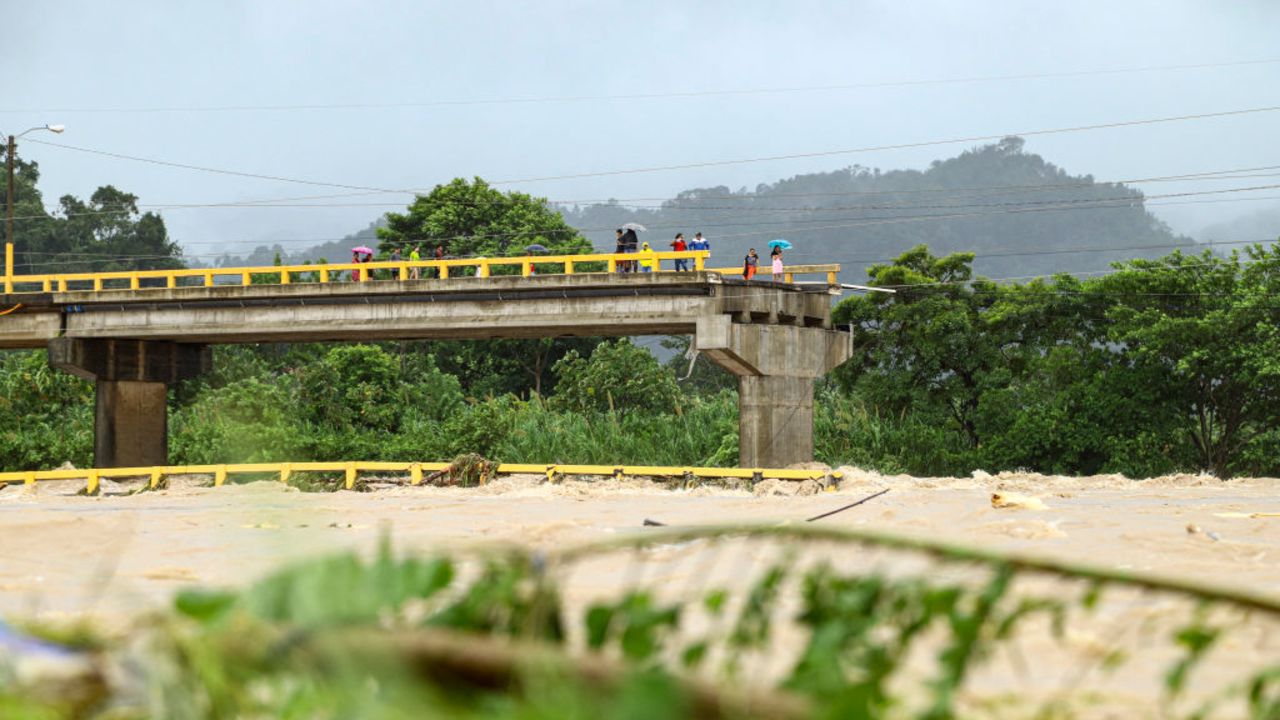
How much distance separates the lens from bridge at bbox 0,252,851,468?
27938 millimetres

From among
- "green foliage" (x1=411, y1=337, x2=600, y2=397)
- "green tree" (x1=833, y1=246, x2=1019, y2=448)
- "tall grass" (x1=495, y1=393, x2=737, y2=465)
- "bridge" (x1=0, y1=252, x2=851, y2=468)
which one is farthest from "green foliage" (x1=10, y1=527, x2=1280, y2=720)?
"green foliage" (x1=411, y1=337, x2=600, y2=397)

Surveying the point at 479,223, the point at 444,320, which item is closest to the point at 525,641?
the point at 444,320

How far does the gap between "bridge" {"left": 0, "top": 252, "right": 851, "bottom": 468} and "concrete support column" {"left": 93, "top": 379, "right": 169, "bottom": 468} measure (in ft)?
0.12

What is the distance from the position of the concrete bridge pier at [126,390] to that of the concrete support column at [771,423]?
50.8 ft

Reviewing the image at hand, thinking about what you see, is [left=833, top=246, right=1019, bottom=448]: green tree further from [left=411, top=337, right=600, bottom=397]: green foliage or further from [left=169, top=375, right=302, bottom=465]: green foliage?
[left=411, top=337, right=600, bottom=397]: green foliage

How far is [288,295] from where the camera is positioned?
30.2 meters

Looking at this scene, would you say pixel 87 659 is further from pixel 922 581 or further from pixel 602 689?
pixel 922 581

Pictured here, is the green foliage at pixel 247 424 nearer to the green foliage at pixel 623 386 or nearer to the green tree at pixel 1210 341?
the green foliage at pixel 623 386

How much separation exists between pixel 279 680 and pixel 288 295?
29.9m

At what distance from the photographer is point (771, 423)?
92.6 feet

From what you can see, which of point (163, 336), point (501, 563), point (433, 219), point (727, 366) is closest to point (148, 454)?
point (163, 336)

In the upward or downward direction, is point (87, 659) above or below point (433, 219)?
below

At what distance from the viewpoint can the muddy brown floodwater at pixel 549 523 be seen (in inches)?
166

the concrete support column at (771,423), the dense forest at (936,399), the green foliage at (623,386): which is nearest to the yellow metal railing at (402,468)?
the concrete support column at (771,423)
